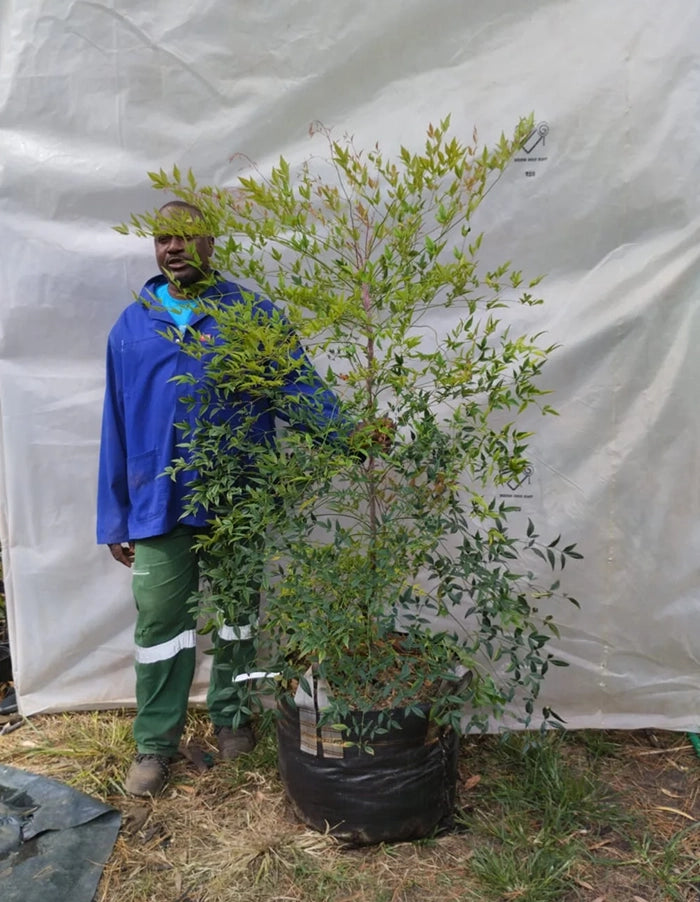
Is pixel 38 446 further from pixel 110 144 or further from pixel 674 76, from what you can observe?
pixel 674 76

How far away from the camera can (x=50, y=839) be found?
86.2 inches

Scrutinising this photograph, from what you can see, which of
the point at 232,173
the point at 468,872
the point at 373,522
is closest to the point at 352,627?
the point at 373,522

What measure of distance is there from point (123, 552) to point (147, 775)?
680 mm

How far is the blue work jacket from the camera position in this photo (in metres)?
2.35

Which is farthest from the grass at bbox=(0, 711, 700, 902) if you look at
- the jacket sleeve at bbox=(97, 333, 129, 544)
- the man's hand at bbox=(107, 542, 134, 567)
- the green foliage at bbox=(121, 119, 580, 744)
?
the jacket sleeve at bbox=(97, 333, 129, 544)

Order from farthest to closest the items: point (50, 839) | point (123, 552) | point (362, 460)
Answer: point (123, 552) → point (50, 839) → point (362, 460)

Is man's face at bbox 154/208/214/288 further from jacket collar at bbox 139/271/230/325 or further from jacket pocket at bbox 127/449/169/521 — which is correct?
jacket pocket at bbox 127/449/169/521

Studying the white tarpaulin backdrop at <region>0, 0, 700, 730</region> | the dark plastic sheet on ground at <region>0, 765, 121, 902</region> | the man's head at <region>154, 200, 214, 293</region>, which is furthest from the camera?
the white tarpaulin backdrop at <region>0, 0, 700, 730</region>

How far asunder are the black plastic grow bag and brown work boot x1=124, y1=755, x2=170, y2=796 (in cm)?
→ 48

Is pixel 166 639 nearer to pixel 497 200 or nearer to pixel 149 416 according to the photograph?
pixel 149 416

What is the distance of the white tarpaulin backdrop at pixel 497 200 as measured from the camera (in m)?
2.43

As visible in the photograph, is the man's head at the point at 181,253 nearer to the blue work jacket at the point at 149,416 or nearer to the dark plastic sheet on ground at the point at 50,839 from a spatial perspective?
the blue work jacket at the point at 149,416

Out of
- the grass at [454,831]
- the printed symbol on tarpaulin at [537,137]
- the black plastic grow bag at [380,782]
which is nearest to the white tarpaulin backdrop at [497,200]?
the printed symbol on tarpaulin at [537,137]

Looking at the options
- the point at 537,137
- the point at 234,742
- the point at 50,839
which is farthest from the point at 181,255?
the point at 50,839
